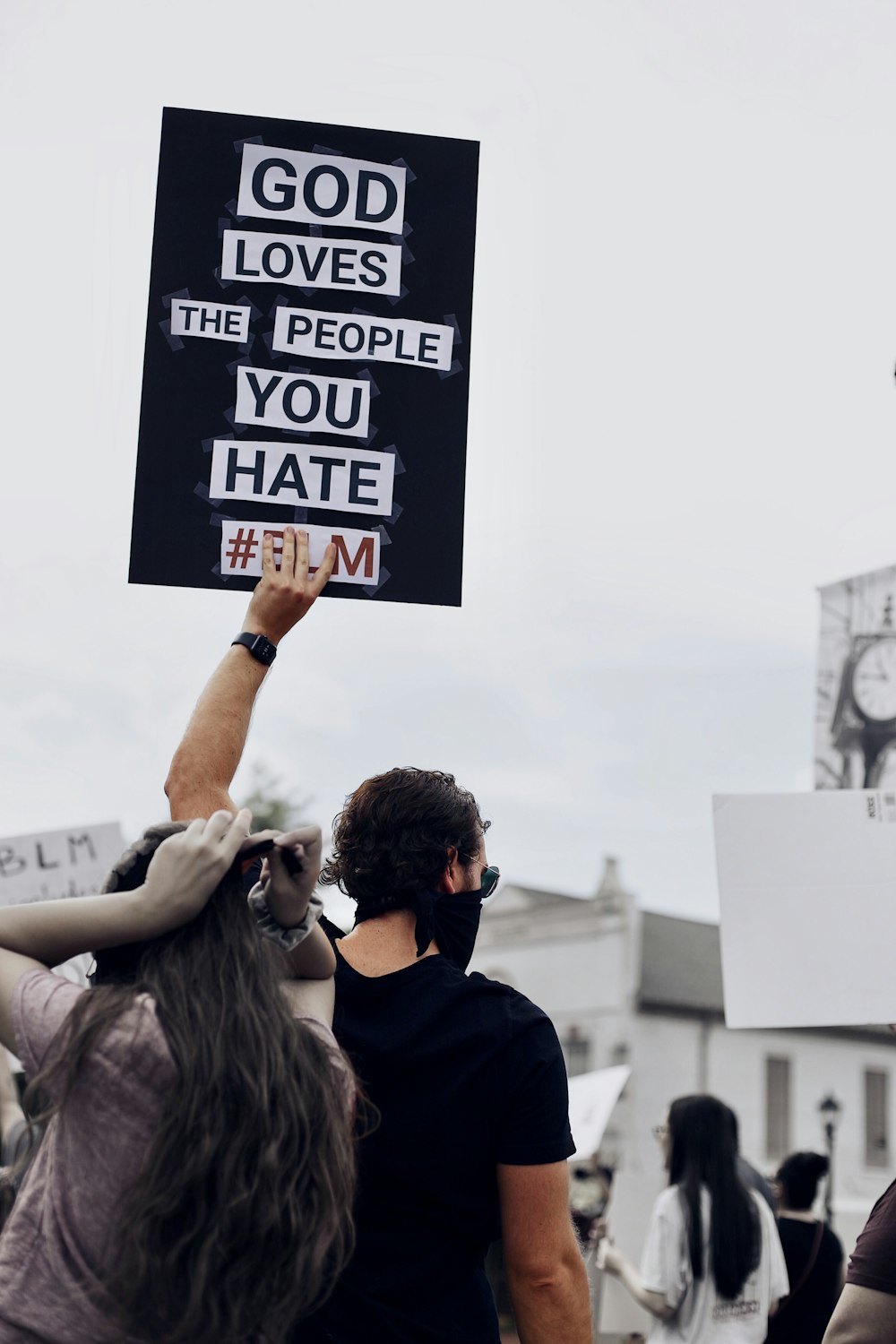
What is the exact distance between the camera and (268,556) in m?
2.88

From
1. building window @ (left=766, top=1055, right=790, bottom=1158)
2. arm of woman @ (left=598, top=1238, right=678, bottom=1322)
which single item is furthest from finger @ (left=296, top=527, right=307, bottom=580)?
building window @ (left=766, top=1055, right=790, bottom=1158)

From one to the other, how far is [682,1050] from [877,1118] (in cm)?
474

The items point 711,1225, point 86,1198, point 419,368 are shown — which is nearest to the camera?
point 86,1198

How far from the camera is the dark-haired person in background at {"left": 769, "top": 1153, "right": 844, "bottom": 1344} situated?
5.59 m

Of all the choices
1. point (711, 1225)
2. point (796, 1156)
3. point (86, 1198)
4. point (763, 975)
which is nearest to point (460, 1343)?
point (86, 1198)

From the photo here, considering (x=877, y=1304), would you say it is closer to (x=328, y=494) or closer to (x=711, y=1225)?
(x=328, y=494)

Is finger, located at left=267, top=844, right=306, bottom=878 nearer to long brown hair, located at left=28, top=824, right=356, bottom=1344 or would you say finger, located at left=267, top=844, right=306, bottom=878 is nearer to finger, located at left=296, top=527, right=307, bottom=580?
long brown hair, located at left=28, top=824, right=356, bottom=1344

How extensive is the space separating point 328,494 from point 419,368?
0.31m

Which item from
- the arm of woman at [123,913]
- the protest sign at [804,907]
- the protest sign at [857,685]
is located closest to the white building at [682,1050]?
the protest sign at [857,685]

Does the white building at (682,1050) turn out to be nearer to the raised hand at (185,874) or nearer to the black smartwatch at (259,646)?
the black smartwatch at (259,646)

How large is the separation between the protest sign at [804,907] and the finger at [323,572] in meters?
1.20

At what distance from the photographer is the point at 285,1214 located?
1.98 meters

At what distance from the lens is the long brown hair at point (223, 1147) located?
6.24 ft

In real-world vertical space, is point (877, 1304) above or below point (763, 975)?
below
